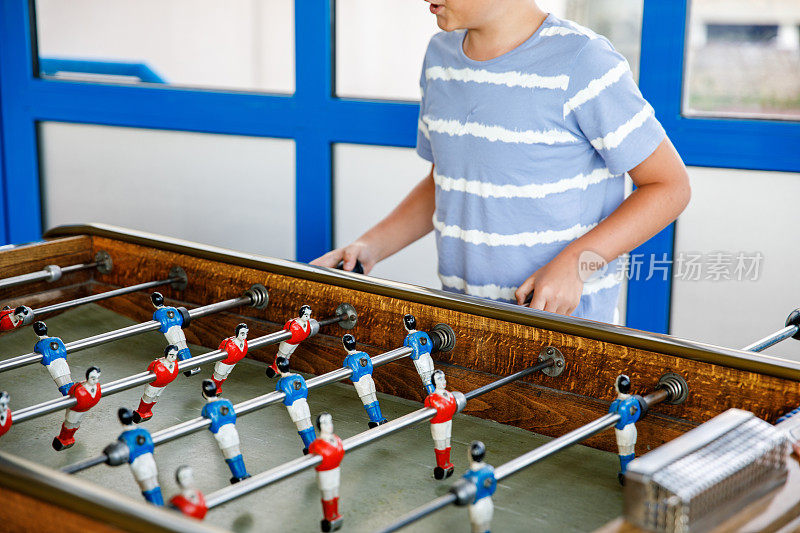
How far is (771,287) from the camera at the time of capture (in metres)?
2.62

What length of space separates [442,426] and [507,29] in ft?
3.05

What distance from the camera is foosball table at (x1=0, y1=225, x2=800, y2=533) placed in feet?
3.17

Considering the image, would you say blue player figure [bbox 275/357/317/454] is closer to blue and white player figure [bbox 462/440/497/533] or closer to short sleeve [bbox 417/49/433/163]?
blue and white player figure [bbox 462/440/497/533]

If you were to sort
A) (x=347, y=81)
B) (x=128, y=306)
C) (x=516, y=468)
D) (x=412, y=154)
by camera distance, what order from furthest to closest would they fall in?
(x=347, y=81) < (x=412, y=154) < (x=128, y=306) < (x=516, y=468)

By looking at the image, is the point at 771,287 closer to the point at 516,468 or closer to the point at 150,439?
the point at 516,468

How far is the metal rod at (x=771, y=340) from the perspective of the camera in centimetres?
140

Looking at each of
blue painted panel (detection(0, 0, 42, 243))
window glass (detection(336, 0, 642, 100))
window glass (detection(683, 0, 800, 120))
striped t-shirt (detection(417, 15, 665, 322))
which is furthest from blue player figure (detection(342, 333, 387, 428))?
blue painted panel (detection(0, 0, 42, 243))

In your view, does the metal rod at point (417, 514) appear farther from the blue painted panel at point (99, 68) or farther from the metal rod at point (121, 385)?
the blue painted panel at point (99, 68)

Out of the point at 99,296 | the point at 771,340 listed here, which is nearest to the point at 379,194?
the point at 99,296

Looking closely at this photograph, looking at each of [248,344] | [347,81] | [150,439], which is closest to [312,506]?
[150,439]

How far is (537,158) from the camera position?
1.80 m

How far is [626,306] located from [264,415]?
5.35 ft

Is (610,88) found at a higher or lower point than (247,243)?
higher

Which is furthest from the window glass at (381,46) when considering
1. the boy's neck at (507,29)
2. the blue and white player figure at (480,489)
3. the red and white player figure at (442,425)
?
the blue and white player figure at (480,489)
